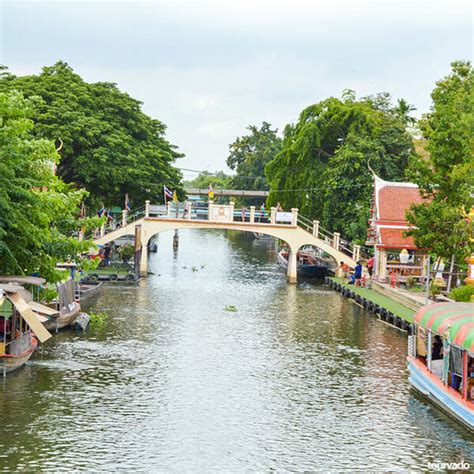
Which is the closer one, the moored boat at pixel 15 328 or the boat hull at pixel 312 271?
the moored boat at pixel 15 328

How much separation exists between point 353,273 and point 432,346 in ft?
106

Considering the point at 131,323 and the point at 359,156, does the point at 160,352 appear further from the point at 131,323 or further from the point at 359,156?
the point at 359,156

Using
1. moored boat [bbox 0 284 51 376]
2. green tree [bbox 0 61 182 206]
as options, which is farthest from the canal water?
green tree [bbox 0 61 182 206]

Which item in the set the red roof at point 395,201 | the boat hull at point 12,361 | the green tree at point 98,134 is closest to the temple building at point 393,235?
the red roof at point 395,201

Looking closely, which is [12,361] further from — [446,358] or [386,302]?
[386,302]

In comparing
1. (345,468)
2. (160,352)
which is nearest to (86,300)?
(160,352)

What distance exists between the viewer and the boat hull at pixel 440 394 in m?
22.7

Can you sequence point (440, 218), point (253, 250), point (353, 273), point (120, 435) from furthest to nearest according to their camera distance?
point (253, 250), point (353, 273), point (440, 218), point (120, 435)

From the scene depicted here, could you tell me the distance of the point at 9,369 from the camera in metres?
27.2

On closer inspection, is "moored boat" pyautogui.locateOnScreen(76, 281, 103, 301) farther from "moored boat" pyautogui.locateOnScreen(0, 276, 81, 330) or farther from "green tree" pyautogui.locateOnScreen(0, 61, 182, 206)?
"green tree" pyautogui.locateOnScreen(0, 61, 182, 206)

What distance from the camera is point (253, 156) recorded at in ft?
420

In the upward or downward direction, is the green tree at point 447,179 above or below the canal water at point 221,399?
above

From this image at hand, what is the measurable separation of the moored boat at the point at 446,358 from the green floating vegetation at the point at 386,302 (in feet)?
39.7

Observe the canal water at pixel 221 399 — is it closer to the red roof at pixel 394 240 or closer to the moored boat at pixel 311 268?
the red roof at pixel 394 240
